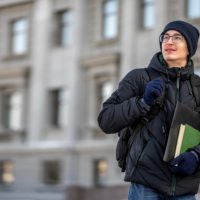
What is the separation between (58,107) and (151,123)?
2592 centimetres

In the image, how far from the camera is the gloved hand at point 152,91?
3727mm

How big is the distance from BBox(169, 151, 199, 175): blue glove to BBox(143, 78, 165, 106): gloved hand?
12.1 inches

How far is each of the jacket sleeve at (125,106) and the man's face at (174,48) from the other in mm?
171

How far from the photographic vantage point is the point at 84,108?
28.6 meters

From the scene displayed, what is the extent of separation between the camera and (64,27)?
2988cm

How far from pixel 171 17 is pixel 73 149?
628cm

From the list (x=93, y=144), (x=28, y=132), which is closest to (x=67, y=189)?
(x=93, y=144)

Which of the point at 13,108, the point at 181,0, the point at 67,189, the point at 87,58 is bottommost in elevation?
the point at 67,189

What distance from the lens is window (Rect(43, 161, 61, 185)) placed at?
93.7 ft

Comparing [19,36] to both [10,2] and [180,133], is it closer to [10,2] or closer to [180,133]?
[10,2]

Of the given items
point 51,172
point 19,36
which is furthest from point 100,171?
point 19,36

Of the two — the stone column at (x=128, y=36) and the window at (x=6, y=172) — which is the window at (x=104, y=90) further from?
the window at (x=6, y=172)

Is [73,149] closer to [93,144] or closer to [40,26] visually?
[93,144]

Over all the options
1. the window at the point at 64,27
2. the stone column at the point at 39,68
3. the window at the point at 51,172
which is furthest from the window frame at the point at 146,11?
the window at the point at 51,172
